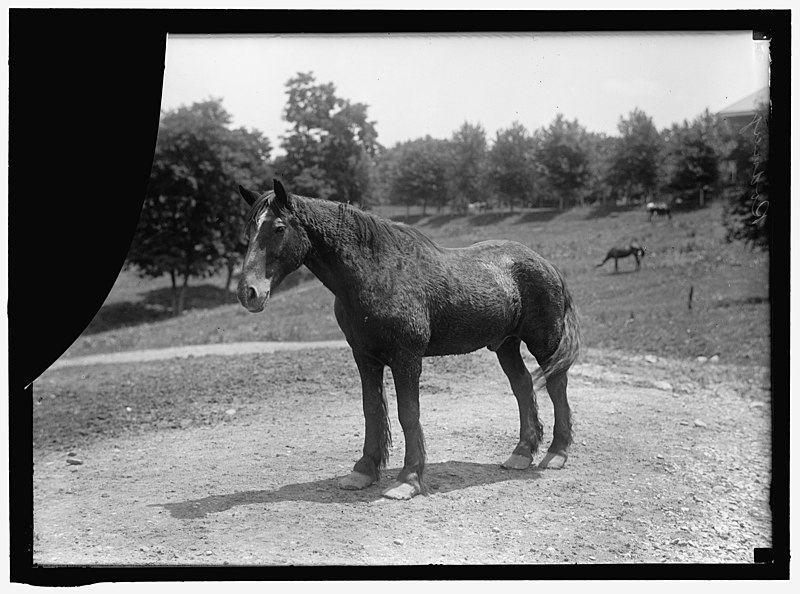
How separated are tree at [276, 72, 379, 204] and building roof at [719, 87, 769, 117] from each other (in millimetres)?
2546

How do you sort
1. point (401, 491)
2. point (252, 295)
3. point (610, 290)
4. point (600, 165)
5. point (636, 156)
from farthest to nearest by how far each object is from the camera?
point (610, 290) < point (600, 165) < point (636, 156) < point (401, 491) < point (252, 295)

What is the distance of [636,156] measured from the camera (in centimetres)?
694

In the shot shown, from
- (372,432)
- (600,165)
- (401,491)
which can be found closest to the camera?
(401,491)

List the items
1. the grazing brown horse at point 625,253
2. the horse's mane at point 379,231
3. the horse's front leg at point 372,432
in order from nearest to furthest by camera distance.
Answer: the horse's mane at point 379,231
the horse's front leg at point 372,432
the grazing brown horse at point 625,253

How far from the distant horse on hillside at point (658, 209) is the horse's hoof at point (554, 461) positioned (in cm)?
265

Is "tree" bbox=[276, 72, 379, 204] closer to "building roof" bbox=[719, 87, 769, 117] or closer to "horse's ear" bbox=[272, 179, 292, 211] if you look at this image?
"horse's ear" bbox=[272, 179, 292, 211]

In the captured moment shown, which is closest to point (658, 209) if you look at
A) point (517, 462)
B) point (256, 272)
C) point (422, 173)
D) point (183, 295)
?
point (422, 173)

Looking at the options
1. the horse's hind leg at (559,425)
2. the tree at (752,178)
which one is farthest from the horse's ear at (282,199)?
the tree at (752,178)

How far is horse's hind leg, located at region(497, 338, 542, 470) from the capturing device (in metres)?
5.56

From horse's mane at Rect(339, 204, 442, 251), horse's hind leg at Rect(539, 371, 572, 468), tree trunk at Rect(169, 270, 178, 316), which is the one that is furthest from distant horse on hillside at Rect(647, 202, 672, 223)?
tree trunk at Rect(169, 270, 178, 316)

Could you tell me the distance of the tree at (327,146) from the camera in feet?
20.9

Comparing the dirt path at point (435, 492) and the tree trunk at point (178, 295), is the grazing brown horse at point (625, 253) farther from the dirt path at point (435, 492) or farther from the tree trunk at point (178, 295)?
the tree trunk at point (178, 295)

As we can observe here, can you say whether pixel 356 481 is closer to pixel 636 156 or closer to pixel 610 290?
pixel 636 156

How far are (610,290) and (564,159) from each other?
1.74m
